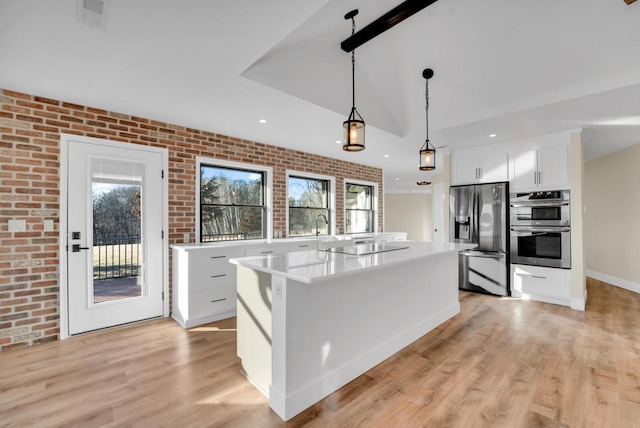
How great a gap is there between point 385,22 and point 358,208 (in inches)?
162

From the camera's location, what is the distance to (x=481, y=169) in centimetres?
466

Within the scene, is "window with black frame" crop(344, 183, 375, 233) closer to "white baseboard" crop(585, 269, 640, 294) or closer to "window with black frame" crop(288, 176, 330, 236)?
"window with black frame" crop(288, 176, 330, 236)

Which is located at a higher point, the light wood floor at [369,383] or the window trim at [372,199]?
the window trim at [372,199]

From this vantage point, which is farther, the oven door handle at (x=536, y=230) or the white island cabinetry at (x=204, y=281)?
the oven door handle at (x=536, y=230)

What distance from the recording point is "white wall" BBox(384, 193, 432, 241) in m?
10.6

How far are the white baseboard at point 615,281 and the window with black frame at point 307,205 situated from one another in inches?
206

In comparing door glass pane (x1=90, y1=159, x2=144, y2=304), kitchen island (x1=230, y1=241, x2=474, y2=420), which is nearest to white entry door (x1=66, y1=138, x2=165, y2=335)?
door glass pane (x1=90, y1=159, x2=144, y2=304)

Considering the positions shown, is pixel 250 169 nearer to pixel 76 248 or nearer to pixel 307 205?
pixel 307 205

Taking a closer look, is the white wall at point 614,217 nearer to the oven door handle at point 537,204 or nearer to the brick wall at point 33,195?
the oven door handle at point 537,204

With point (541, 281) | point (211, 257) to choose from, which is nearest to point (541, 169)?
point (541, 281)

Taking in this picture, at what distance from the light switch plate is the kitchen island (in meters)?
2.21

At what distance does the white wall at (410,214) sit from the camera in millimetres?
10617

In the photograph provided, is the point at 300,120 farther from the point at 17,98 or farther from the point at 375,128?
the point at 17,98

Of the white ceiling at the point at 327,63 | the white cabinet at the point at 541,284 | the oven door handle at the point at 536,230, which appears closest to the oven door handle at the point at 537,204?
the oven door handle at the point at 536,230
